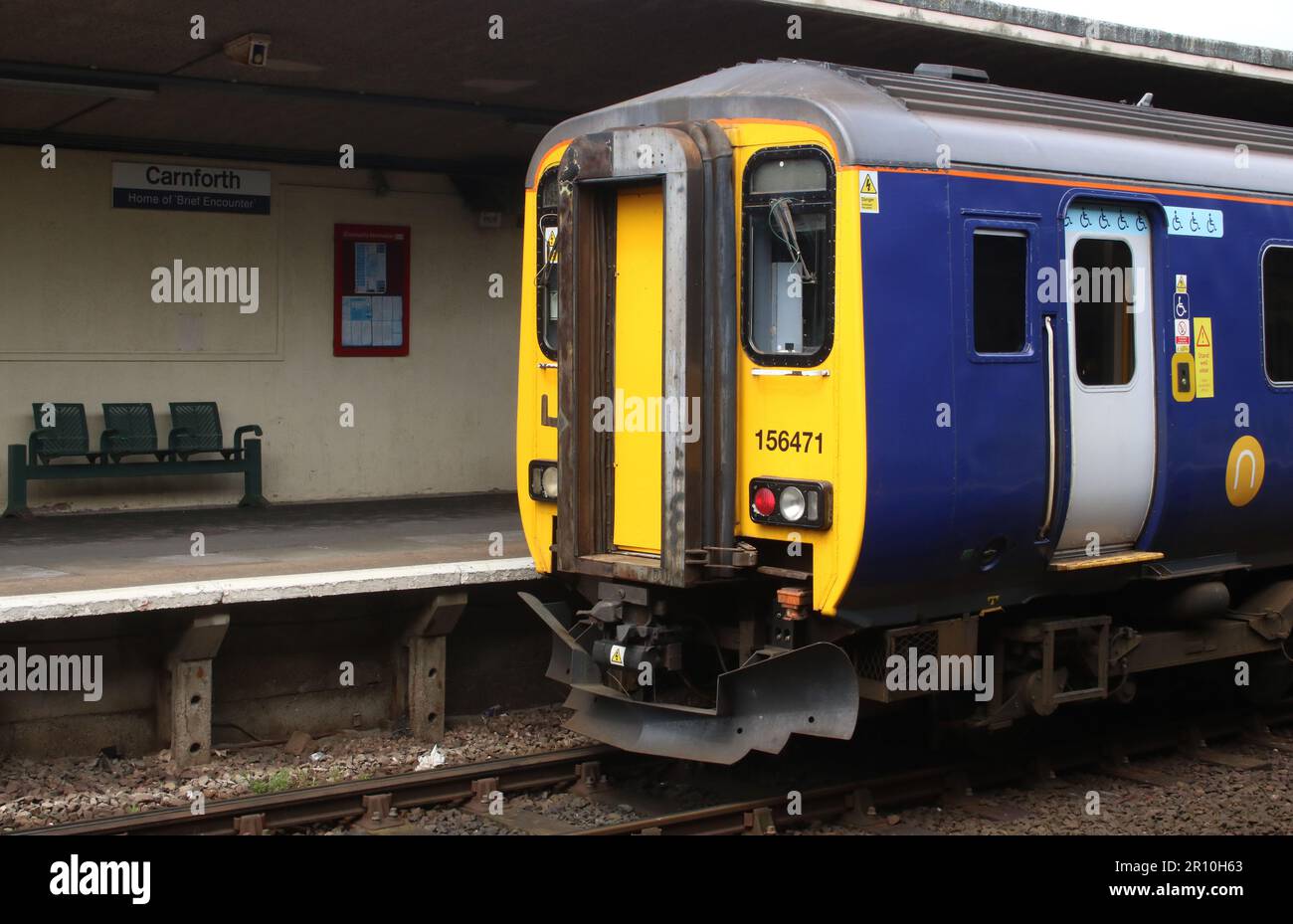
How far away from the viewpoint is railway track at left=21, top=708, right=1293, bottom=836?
7.09 metres

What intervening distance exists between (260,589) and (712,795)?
2.59 metres

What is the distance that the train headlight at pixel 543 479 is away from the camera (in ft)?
26.2

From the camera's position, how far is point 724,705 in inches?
281

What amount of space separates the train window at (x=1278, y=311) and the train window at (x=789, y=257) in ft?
9.89

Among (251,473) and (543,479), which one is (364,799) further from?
(251,473)

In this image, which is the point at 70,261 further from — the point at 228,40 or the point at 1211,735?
the point at 1211,735

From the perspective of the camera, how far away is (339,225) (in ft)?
43.5

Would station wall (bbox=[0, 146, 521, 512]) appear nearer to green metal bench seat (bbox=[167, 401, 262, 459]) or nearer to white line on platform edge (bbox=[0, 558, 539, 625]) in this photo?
green metal bench seat (bbox=[167, 401, 262, 459])

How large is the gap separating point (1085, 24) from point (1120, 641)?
5.07m

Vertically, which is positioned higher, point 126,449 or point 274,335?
point 274,335
